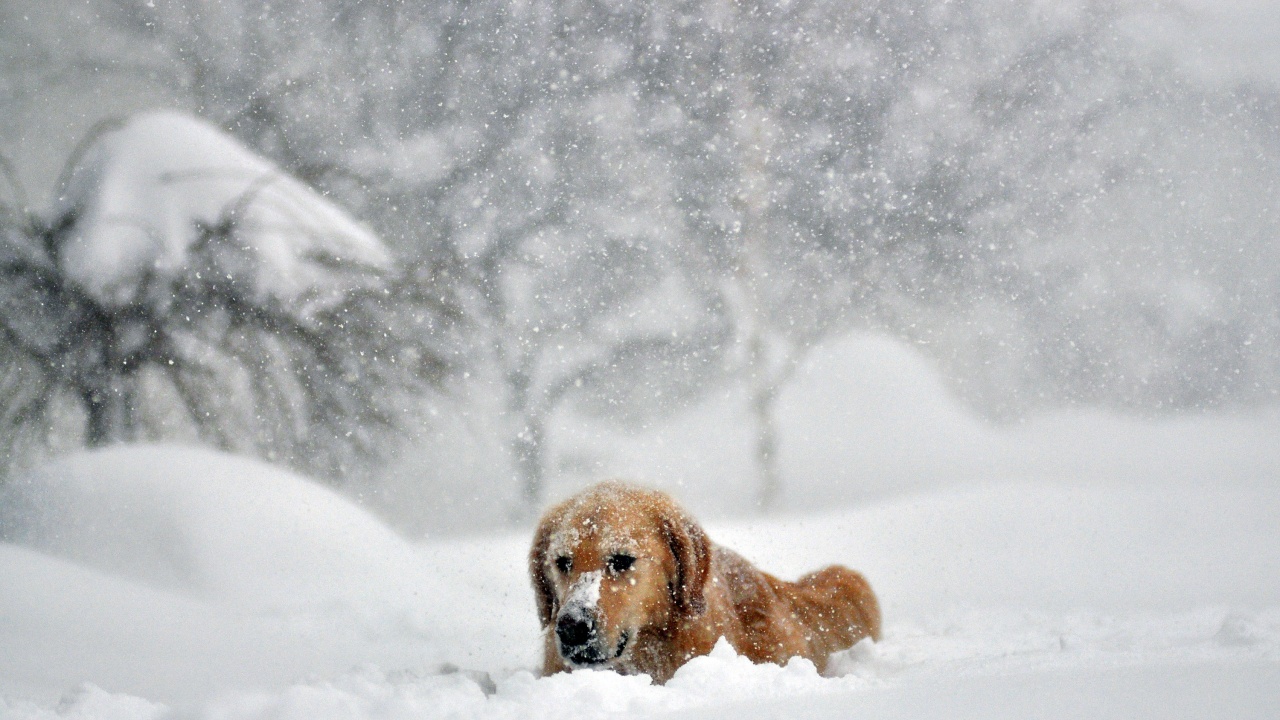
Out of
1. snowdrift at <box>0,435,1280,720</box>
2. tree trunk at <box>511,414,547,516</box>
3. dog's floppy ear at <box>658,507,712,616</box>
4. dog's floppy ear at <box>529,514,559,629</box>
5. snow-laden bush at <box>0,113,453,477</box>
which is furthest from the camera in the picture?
snow-laden bush at <box>0,113,453,477</box>

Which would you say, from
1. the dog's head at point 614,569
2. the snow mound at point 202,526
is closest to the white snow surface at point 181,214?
the snow mound at point 202,526

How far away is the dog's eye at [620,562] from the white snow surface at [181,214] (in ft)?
10.8

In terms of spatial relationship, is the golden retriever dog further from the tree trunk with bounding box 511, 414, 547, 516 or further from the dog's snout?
the tree trunk with bounding box 511, 414, 547, 516

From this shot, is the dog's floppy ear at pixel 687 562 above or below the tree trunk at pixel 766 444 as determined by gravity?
below

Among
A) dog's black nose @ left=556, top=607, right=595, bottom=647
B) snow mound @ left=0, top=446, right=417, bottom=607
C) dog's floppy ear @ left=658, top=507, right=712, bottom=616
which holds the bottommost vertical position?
dog's black nose @ left=556, top=607, right=595, bottom=647

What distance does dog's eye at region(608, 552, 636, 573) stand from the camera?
7.86 feet

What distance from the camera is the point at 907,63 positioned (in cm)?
536

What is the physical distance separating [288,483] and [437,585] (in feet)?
4.00

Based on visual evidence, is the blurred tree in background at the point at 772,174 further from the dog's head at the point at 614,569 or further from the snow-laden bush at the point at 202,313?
the dog's head at the point at 614,569

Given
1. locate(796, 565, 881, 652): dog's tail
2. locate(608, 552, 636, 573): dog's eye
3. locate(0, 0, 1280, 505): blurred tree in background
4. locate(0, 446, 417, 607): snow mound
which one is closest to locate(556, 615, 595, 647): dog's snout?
locate(608, 552, 636, 573): dog's eye

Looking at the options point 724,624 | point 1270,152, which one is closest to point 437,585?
point 724,624

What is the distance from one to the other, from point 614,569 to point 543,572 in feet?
1.13

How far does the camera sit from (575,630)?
2227 mm

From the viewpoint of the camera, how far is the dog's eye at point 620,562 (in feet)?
7.86
